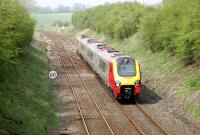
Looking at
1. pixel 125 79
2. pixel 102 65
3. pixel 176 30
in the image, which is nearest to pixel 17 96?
pixel 125 79

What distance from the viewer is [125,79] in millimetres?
28094

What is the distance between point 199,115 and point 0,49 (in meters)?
11.9

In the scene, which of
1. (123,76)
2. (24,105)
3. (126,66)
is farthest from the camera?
(126,66)

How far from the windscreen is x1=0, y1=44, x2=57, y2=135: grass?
532 cm

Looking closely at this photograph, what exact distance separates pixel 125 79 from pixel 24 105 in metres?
7.63

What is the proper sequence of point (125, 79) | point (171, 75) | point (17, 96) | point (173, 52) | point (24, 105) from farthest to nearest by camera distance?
point (173, 52)
point (171, 75)
point (125, 79)
point (17, 96)
point (24, 105)

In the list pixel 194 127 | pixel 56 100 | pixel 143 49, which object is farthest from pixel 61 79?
pixel 194 127

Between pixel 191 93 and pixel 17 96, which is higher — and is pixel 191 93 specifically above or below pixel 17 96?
below

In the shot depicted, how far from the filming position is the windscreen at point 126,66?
2866 centimetres

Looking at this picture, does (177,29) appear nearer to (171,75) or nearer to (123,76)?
(171,75)

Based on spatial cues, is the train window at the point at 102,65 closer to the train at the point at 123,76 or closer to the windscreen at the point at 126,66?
the train at the point at 123,76

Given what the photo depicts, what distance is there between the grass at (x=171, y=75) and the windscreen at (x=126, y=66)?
340 centimetres

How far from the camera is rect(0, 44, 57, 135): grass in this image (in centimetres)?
2003

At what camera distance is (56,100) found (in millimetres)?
29641
